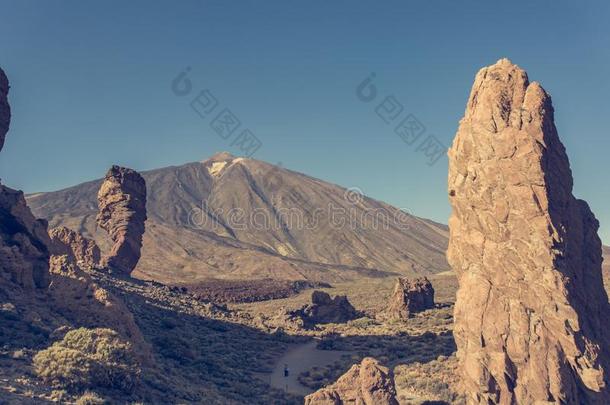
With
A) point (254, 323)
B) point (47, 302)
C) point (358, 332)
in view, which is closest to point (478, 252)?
point (47, 302)

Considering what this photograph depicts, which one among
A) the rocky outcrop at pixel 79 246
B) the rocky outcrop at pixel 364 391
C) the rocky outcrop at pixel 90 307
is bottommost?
the rocky outcrop at pixel 364 391

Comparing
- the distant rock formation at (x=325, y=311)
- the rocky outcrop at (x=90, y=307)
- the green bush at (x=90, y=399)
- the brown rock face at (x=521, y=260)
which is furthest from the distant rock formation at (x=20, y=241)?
the distant rock formation at (x=325, y=311)

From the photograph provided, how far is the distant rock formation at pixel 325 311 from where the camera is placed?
48.5m

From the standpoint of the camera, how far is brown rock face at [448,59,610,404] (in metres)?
15.9

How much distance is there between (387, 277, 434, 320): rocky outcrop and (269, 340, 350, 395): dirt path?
38.4 feet

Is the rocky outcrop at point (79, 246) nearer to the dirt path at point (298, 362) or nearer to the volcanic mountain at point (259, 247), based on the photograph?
the dirt path at point (298, 362)

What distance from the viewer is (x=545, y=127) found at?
17.6 meters

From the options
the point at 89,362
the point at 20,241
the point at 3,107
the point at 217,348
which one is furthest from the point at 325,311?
the point at 89,362

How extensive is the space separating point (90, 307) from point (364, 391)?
40.9 ft

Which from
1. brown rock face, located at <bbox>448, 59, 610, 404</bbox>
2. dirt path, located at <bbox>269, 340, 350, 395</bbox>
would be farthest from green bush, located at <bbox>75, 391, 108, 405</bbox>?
dirt path, located at <bbox>269, 340, 350, 395</bbox>

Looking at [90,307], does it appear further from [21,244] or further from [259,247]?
[259,247]

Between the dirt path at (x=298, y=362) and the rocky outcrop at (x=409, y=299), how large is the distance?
1170cm

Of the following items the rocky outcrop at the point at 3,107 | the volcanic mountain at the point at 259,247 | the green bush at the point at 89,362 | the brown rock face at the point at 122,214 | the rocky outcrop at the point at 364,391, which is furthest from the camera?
the volcanic mountain at the point at 259,247

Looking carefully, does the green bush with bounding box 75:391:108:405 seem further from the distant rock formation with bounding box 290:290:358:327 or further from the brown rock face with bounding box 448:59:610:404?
the distant rock formation with bounding box 290:290:358:327
